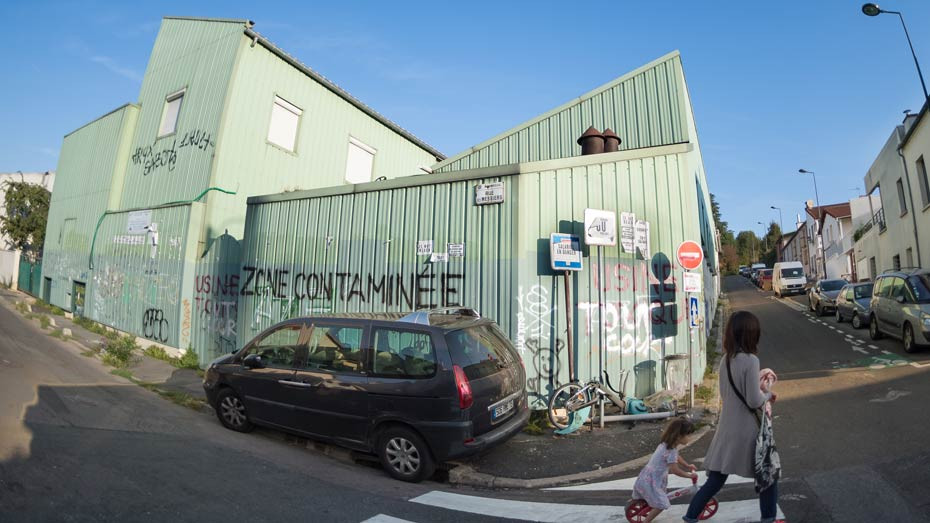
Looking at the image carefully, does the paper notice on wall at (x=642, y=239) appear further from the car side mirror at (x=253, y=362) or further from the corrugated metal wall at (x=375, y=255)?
the car side mirror at (x=253, y=362)

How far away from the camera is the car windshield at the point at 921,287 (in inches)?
418

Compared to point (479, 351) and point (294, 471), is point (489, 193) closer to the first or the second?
point (479, 351)

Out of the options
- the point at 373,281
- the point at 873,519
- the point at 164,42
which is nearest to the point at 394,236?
the point at 373,281

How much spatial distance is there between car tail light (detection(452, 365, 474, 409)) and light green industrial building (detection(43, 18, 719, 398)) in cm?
300

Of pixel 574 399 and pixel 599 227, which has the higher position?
pixel 599 227

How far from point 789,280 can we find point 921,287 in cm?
2129

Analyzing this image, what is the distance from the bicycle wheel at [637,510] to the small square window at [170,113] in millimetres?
16066

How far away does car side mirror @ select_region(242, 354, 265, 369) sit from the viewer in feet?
20.9

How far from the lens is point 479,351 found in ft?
18.4

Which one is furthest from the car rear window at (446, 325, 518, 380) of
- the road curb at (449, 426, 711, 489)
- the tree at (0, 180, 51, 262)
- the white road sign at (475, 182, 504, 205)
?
the tree at (0, 180, 51, 262)

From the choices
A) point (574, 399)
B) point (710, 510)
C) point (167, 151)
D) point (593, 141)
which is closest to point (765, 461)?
point (710, 510)

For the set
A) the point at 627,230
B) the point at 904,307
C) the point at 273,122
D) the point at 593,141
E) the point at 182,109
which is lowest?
the point at 904,307

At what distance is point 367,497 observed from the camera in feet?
15.2

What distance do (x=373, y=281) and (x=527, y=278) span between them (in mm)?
3303
